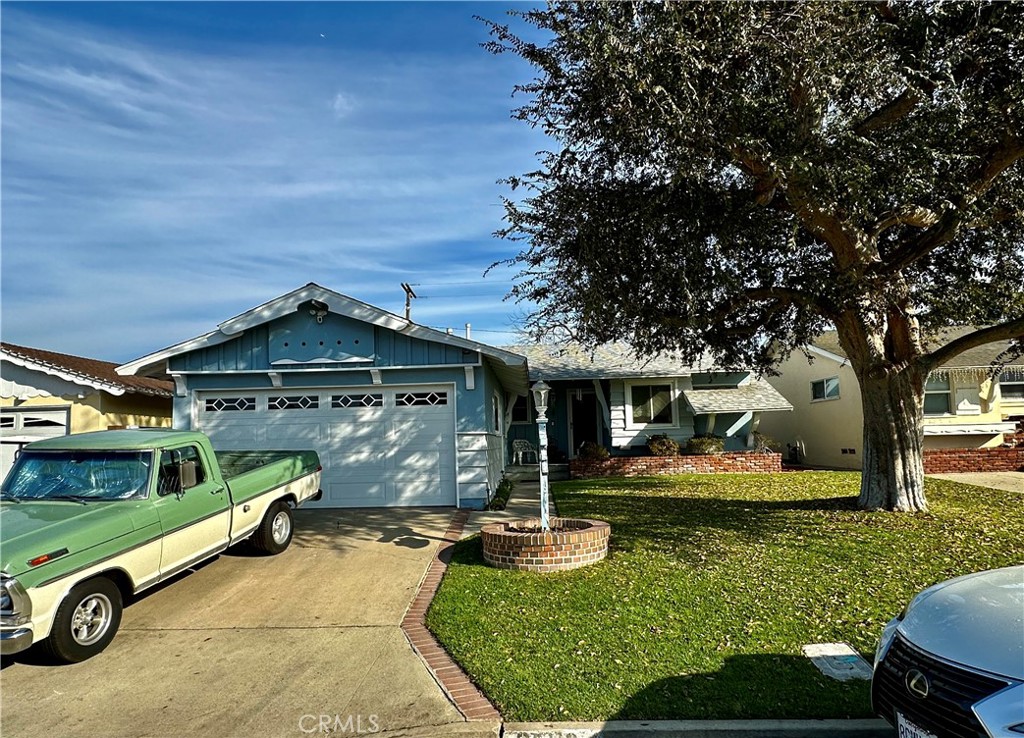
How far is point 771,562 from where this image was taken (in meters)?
7.82

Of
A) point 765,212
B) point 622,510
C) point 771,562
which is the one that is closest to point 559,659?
point 771,562

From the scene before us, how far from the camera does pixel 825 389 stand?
2177cm

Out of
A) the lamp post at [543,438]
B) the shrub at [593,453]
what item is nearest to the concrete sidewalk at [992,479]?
the shrub at [593,453]

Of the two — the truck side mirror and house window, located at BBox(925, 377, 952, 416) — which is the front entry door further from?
the truck side mirror

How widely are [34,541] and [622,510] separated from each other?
8524mm

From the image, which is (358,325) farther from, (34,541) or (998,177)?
(998,177)

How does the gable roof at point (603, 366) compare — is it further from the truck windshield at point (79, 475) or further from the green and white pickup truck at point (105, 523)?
the truck windshield at point (79, 475)

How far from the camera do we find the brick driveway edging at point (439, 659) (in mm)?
4719

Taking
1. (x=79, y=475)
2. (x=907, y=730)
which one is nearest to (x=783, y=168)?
(x=907, y=730)

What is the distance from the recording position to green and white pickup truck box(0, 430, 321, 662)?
518 centimetres

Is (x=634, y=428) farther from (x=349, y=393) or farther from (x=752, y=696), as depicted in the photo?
(x=752, y=696)

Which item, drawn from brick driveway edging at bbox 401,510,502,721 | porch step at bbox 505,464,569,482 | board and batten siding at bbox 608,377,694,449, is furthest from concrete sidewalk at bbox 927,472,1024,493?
brick driveway edging at bbox 401,510,502,721

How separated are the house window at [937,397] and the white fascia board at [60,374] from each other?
2156 cm

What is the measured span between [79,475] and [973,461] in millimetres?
19835
